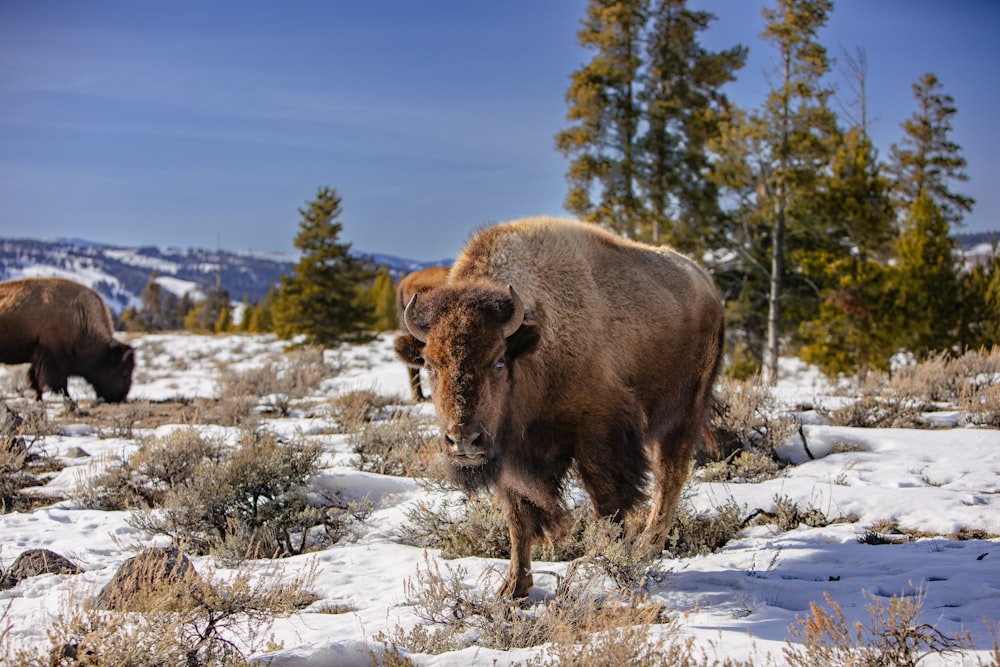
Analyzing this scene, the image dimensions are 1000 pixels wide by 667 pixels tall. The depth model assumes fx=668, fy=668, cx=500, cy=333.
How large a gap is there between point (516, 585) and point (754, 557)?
1.73 metres

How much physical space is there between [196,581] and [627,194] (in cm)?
1691

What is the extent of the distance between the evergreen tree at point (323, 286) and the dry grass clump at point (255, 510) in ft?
54.4

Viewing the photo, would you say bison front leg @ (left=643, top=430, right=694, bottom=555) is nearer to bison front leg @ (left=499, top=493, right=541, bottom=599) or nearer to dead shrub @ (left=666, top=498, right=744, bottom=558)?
dead shrub @ (left=666, top=498, right=744, bottom=558)

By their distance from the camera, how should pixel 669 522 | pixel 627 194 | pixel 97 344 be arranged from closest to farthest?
pixel 669 522 → pixel 97 344 → pixel 627 194

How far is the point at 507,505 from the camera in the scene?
414cm

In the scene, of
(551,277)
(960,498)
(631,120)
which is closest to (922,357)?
(631,120)

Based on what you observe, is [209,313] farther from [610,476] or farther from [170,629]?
[170,629]

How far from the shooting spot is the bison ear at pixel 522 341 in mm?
3771

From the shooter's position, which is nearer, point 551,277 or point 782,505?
point 551,277

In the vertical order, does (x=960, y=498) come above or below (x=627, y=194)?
below

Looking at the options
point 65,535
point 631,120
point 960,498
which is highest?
point 631,120

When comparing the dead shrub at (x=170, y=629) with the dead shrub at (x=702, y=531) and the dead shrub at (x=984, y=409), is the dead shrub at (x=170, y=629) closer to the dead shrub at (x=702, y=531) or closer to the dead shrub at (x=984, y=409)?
the dead shrub at (x=702, y=531)

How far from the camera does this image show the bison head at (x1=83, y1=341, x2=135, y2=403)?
12.3m

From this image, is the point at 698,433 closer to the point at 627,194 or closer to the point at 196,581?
the point at 196,581
